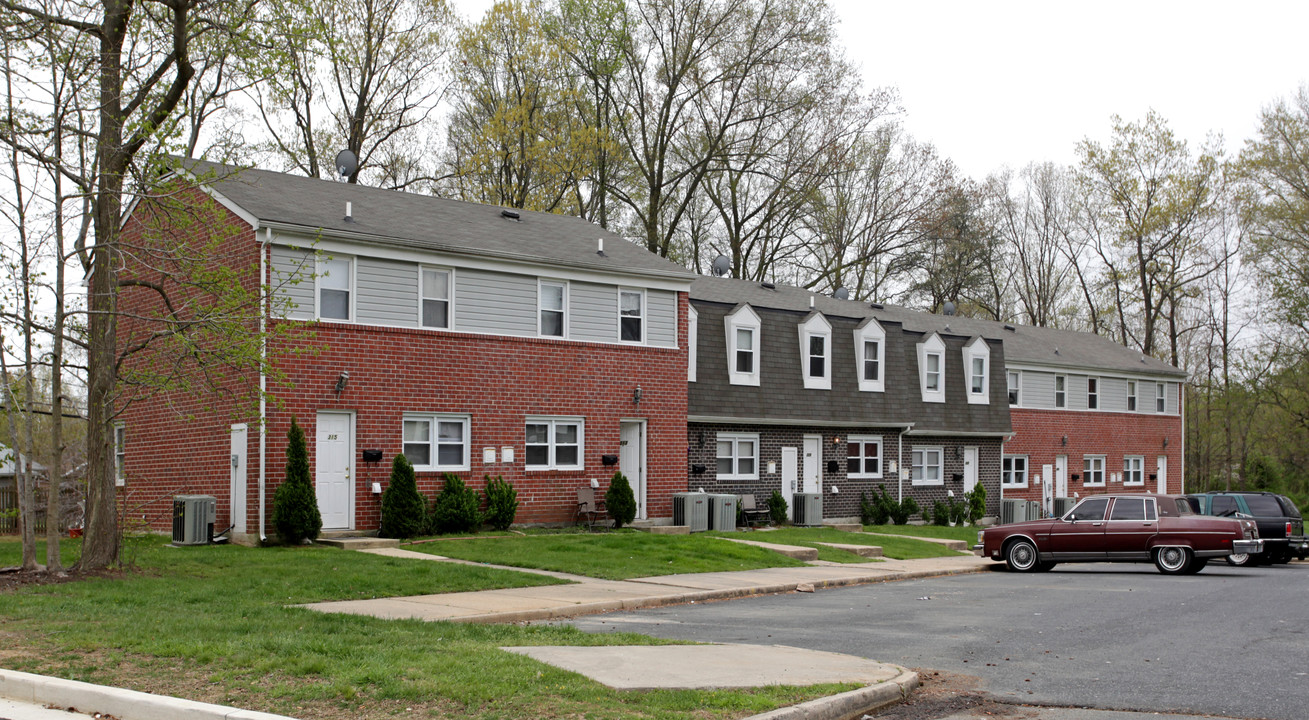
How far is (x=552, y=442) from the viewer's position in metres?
26.4

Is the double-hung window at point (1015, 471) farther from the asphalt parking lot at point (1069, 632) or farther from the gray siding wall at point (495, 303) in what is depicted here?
the gray siding wall at point (495, 303)

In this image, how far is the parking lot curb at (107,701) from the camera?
755cm

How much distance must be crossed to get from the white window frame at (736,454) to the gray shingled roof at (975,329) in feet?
12.2

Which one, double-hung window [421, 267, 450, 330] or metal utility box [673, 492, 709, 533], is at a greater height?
double-hung window [421, 267, 450, 330]

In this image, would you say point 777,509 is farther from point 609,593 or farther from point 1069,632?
point 1069,632

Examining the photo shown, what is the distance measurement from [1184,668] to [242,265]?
18.3 meters

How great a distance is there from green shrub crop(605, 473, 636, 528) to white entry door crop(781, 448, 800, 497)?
6.98m

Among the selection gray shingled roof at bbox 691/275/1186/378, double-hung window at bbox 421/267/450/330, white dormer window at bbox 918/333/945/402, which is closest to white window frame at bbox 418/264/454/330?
double-hung window at bbox 421/267/450/330

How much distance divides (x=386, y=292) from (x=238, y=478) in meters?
4.74

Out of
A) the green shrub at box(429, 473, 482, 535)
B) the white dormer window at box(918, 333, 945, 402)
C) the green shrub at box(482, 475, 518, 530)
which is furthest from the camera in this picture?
the white dormer window at box(918, 333, 945, 402)

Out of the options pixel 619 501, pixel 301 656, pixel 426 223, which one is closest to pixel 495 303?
pixel 426 223

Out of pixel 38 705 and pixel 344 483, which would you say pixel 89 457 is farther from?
pixel 38 705

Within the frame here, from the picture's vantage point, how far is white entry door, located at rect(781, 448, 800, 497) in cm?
3241

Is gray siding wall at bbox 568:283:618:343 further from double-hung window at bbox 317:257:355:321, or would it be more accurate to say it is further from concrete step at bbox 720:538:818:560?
concrete step at bbox 720:538:818:560
